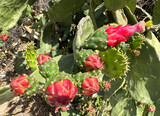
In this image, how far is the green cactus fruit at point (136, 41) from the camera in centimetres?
130

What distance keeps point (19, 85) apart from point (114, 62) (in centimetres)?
78

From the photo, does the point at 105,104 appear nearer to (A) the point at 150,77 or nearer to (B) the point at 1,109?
(A) the point at 150,77

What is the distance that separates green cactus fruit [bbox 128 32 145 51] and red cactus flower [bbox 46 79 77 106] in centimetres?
75

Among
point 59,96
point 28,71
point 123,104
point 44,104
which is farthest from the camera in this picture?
point 44,104

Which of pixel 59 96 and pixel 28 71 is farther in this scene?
pixel 28 71

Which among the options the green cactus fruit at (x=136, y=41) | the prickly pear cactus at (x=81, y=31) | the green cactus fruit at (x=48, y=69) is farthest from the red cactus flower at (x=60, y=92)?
the green cactus fruit at (x=136, y=41)

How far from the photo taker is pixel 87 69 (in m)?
1.23

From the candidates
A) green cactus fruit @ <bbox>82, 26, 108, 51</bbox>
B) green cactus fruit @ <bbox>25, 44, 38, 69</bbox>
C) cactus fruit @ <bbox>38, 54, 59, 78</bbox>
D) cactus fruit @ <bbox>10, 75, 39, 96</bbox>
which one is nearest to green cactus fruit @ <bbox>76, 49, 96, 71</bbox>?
green cactus fruit @ <bbox>82, 26, 108, 51</bbox>

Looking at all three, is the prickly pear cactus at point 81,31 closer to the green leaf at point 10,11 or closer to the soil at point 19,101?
the green leaf at point 10,11

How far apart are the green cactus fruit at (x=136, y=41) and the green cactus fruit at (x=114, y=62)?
0.18 m

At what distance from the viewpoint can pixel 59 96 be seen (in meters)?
0.90

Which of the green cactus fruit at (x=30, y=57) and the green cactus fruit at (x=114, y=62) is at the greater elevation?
the green cactus fruit at (x=30, y=57)

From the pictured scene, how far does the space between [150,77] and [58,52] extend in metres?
1.21

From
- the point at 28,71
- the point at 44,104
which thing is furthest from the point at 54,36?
the point at 44,104
